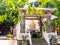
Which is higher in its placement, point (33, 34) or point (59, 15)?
point (59, 15)

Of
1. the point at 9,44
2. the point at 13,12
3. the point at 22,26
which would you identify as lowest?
the point at 9,44

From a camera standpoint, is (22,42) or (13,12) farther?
(22,42)

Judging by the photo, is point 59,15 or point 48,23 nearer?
point 59,15

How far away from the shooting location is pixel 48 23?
13.4 m

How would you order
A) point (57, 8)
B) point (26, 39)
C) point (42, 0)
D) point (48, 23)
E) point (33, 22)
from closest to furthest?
point (42, 0), point (26, 39), point (57, 8), point (48, 23), point (33, 22)

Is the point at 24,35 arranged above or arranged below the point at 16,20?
below

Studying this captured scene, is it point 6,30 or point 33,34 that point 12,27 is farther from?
point 33,34

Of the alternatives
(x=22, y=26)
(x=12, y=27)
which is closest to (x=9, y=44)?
(x=22, y=26)

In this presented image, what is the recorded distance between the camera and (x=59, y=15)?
1241cm

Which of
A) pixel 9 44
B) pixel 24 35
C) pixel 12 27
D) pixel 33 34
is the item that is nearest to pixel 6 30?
pixel 12 27

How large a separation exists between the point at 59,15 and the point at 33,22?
11.5m

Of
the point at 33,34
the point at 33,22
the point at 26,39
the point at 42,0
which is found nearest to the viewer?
the point at 42,0

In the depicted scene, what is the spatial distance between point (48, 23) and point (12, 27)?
860 centimetres

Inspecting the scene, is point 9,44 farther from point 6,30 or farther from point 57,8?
point 6,30
